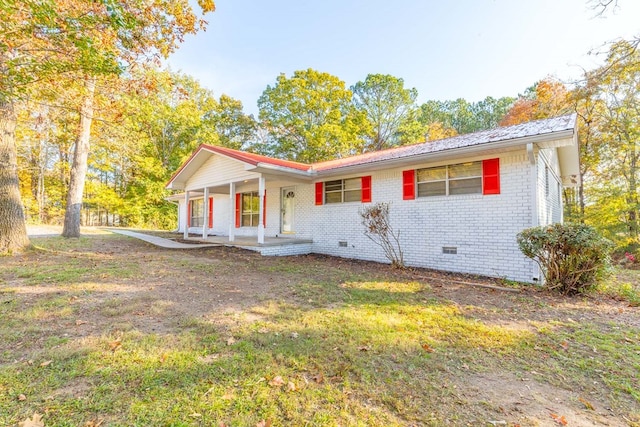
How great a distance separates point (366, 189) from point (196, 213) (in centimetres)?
1350

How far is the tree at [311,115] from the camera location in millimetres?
22734

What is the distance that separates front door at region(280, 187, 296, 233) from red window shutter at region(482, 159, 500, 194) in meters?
6.98

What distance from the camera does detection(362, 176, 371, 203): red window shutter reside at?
9273 millimetres

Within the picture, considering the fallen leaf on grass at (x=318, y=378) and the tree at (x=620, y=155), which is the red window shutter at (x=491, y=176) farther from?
the tree at (x=620, y=155)

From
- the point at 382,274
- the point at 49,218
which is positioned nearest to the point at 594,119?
the point at 382,274

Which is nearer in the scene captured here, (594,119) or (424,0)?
(424,0)

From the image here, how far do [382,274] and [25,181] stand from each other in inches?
1157

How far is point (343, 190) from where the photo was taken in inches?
399

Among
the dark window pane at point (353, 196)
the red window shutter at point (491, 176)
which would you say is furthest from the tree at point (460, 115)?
the red window shutter at point (491, 176)

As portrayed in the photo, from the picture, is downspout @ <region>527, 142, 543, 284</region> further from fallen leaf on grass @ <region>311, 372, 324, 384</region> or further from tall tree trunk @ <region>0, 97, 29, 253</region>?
tall tree trunk @ <region>0, 97, 29, 253</region>

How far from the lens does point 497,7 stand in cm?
726

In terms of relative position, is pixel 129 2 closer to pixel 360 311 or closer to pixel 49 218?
pixel 360 311

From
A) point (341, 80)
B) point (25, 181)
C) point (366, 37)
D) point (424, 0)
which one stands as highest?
point (341, 80)

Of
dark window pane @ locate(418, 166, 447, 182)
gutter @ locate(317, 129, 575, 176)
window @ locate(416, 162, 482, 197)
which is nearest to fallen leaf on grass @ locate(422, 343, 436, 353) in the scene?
gutter @ locate(317, 129, 575, 176)
